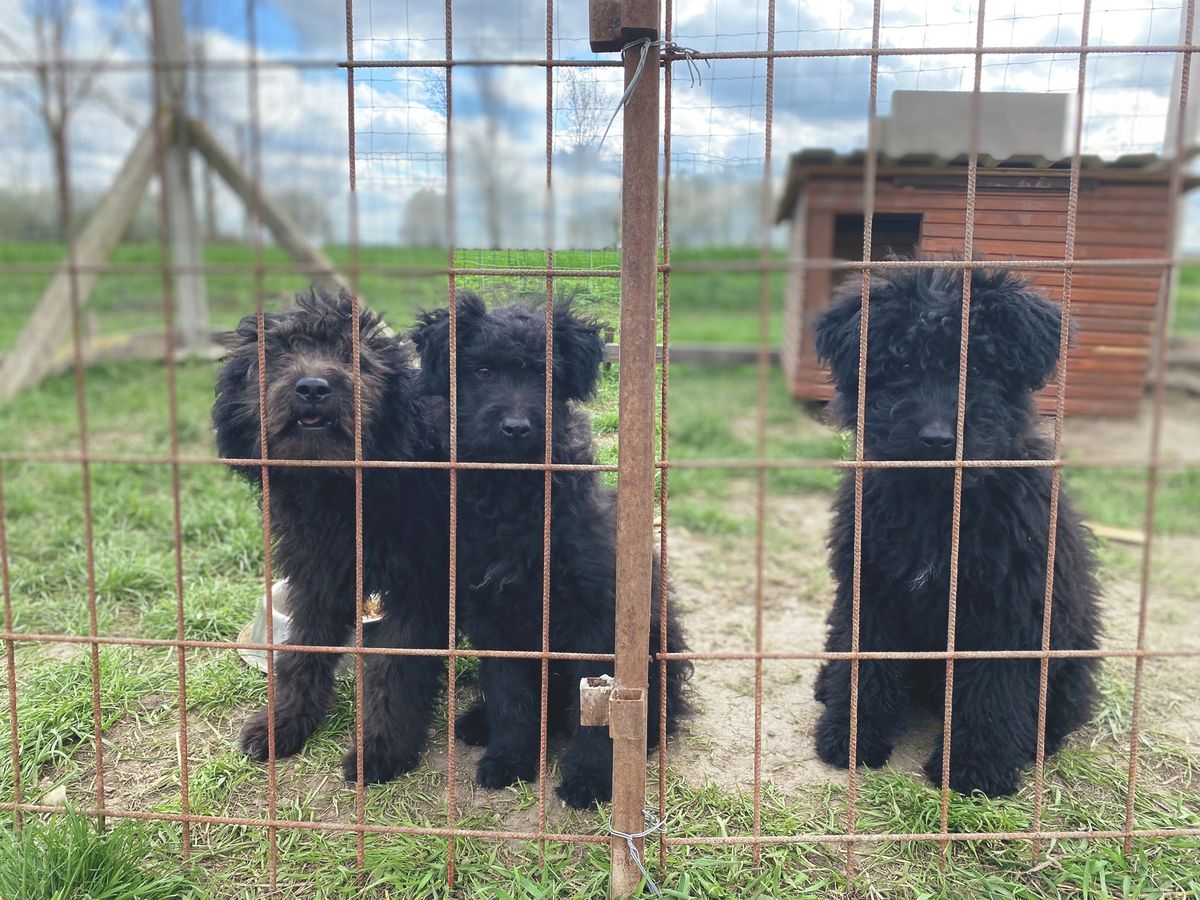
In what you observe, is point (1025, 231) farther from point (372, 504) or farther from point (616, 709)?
point (372, 504)

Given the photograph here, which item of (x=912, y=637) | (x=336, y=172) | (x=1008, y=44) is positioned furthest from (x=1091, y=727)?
(x=336, y=172)

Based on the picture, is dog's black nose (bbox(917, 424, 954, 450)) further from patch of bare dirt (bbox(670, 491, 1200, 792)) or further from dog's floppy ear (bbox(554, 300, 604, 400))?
patch of bare dirt (bbox(670, 491, 1200, 792))

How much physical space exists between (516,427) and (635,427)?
0.65 m

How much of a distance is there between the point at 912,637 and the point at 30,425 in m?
6.88

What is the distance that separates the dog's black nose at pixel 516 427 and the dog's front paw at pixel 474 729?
1.04 metres

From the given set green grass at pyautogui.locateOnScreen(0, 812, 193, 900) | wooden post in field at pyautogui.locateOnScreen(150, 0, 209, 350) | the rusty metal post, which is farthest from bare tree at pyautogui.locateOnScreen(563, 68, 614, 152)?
wooden post in field at pyautogui.locateOnScreen(150, 0, 209, 350)

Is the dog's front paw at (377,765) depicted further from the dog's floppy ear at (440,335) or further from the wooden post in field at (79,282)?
the wooden post in field at (79,282)

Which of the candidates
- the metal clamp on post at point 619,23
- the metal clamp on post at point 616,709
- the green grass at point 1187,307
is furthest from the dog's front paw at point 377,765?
the green grass at point 1187,307

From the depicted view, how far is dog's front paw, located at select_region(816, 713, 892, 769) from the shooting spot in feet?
9.95

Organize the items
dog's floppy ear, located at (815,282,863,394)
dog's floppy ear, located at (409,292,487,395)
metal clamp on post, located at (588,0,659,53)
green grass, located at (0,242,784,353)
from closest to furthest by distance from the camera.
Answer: metal clamp on post, located at (588,0,659,53), dog's floppy ear, located at (815,282,863,394), dog's floppy ear, located at (409,292,487,395), green grass, located at (0,242,784,353)

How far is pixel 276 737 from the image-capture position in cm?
312

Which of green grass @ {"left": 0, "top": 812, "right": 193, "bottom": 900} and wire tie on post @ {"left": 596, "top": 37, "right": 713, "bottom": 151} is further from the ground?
wire tie on post @ {"left": 596, "top": 37, "right": 713, "bottom": 151}

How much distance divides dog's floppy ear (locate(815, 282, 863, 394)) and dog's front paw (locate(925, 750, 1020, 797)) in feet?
3.98

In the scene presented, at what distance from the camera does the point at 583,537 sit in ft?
9.41
